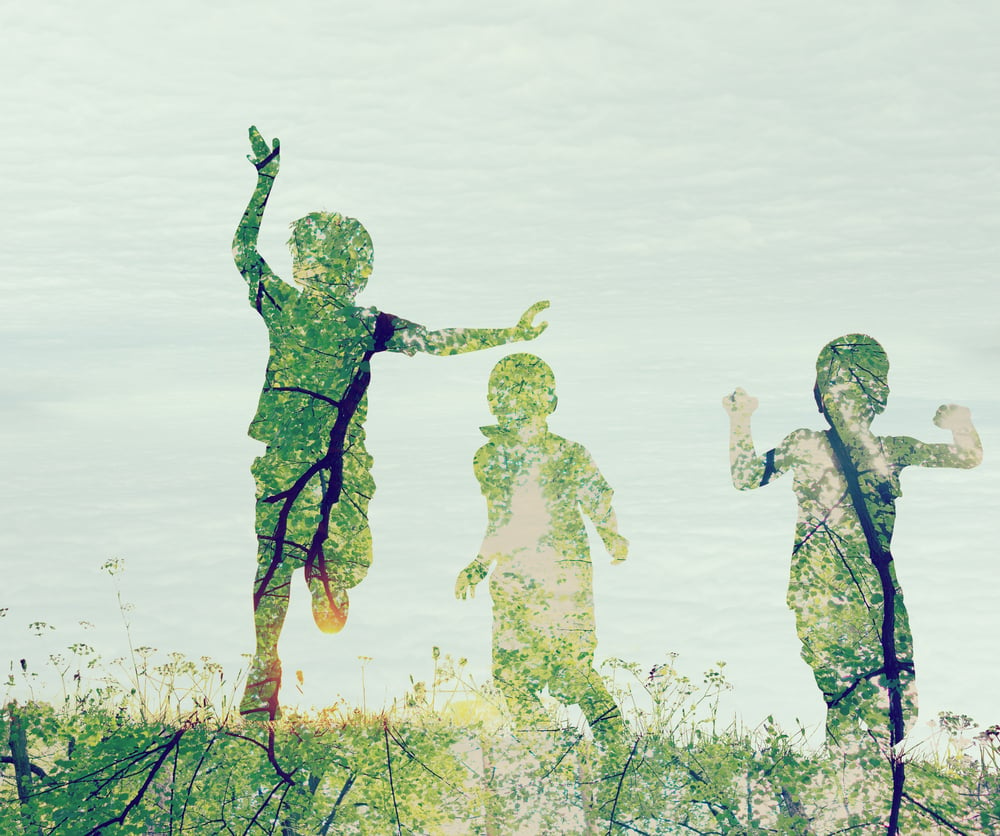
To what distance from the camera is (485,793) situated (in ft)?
24.4

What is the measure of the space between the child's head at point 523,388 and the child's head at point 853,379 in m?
1.58

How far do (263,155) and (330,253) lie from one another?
72 centimetres

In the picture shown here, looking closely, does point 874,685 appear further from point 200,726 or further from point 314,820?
point 200,726

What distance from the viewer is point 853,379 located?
759 centimetres

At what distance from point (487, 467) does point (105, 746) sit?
8.90 ft

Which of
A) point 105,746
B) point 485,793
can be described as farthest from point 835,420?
point 105,746

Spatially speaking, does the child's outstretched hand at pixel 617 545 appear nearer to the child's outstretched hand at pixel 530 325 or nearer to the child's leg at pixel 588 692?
the child's leg at pixel 588 692

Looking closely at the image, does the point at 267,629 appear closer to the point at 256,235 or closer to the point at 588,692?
the point at 588,692

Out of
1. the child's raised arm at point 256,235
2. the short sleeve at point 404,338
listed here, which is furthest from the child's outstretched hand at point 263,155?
the short sleeve at point 404,338

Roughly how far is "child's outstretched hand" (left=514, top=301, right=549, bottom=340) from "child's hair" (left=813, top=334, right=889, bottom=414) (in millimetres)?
1636

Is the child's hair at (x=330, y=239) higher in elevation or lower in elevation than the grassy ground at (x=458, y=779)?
higher

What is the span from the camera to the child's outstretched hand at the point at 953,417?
757 cm

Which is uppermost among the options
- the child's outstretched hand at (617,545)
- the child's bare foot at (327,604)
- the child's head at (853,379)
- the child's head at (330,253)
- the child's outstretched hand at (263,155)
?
the child's outstretched hand at (263,155)

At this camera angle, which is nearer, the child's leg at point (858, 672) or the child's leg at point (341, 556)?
the child's leg at point (858, 672)
